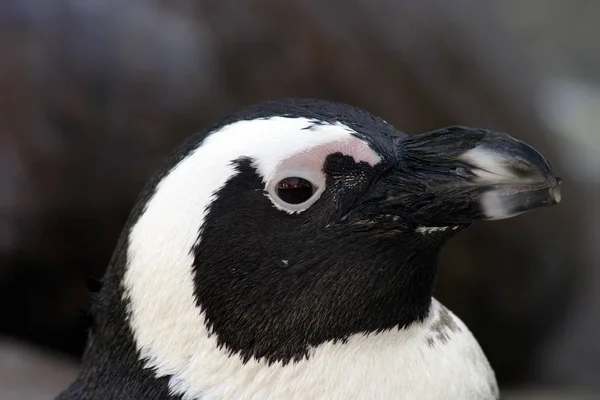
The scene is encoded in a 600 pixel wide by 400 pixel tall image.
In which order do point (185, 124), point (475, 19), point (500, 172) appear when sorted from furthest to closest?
point (475, 19) → point (185, 124) → point (500, 172)

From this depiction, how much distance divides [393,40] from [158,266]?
4.77 feet

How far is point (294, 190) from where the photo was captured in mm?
917

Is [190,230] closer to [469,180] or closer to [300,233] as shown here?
[300,233]

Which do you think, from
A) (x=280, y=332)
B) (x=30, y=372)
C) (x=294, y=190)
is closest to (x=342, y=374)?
(x=280, y=332)

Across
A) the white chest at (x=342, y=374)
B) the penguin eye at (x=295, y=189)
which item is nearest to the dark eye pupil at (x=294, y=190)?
the penguin eye at (x=295, y=189)

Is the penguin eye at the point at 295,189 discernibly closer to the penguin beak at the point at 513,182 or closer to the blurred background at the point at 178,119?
Answer: the penguin beak at the point at 513,182

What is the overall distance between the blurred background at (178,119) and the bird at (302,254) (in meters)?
1.04

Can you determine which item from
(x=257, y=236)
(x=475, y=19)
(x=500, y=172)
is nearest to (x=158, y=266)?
(x=257, y=236)

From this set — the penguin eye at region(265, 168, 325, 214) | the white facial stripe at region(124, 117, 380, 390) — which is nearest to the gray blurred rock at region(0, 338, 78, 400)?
the white facial stripe at region(124, 117, 380, 390)

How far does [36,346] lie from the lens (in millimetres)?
2088

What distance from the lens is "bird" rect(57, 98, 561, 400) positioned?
91 centimetres

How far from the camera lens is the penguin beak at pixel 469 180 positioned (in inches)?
33.9

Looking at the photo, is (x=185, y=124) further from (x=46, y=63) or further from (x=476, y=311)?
(x=476, y=311)

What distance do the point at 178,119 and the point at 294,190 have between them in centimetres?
118
